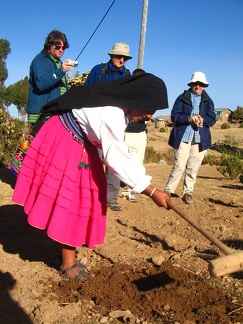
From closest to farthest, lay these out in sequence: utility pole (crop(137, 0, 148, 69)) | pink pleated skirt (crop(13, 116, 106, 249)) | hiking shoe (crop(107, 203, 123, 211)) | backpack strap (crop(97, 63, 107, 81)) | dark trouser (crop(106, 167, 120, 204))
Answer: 1. pink pleated skirt (crop(13, 116, 106, 249))
2. dark trouser (crop(106, 167, 120, 204))
3. backpack strap (crop(97, 63, 107, 81))
4. hiking shoe (crop(107, 203, 123, 211))
5. utility pole (crop(137, 0, 148, 69))

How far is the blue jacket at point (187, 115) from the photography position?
5.74 m

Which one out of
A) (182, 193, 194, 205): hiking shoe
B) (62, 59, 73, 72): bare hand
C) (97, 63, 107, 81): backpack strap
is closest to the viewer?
(62, 59, 73, 72): bare hand

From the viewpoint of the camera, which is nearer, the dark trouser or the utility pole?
the dark trouser

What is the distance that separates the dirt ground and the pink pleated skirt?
40 cm

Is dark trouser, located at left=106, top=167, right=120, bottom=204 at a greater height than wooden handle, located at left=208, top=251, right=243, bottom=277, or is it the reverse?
wooden handle, located at left=208, top=251, right=243, bottom=277

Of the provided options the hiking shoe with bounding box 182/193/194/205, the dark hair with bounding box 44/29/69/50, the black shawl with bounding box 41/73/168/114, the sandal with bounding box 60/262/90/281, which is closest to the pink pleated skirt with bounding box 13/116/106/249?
the sandal with bounding box 60/262/90/281

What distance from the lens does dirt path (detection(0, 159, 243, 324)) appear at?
113 inches

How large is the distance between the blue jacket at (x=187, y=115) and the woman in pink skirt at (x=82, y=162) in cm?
264

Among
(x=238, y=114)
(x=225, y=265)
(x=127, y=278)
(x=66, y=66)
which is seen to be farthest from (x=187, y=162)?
(x=238, y=114)

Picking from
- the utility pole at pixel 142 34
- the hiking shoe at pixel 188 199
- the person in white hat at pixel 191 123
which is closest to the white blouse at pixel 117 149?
the person in white hat at pixel 191 123

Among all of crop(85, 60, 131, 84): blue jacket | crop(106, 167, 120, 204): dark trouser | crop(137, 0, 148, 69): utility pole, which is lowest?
crop(106, 167, 120, 204): dark trouser

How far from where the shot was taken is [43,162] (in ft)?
10.7

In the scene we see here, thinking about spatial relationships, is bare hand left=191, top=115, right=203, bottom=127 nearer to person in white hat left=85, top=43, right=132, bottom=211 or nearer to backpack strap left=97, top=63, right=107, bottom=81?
person in white hat left=85, top=43, right=132, bottom=211

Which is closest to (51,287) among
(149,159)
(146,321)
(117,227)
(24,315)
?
(24,315)
